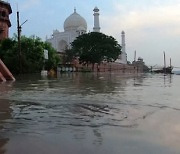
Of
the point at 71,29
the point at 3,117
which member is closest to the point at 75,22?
the point at 71,29

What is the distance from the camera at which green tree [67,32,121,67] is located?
194ft

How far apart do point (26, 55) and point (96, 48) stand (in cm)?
2482

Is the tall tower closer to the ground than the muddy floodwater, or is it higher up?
higher up

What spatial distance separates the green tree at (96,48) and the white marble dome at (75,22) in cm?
2227

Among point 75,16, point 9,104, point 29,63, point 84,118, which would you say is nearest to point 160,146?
point 84,118

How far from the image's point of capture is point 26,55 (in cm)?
3638

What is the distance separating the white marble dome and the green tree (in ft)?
73.1

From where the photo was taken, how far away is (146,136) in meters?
4.56

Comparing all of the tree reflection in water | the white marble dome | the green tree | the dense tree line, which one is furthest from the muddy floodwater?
the white marble dome

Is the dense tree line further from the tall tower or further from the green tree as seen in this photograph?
the tall tower

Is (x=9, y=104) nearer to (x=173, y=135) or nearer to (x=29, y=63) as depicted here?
(x=173, y=135)

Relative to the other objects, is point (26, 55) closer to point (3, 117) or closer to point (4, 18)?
point (4, 18)

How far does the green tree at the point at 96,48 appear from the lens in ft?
194

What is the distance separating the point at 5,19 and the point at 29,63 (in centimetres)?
2282
